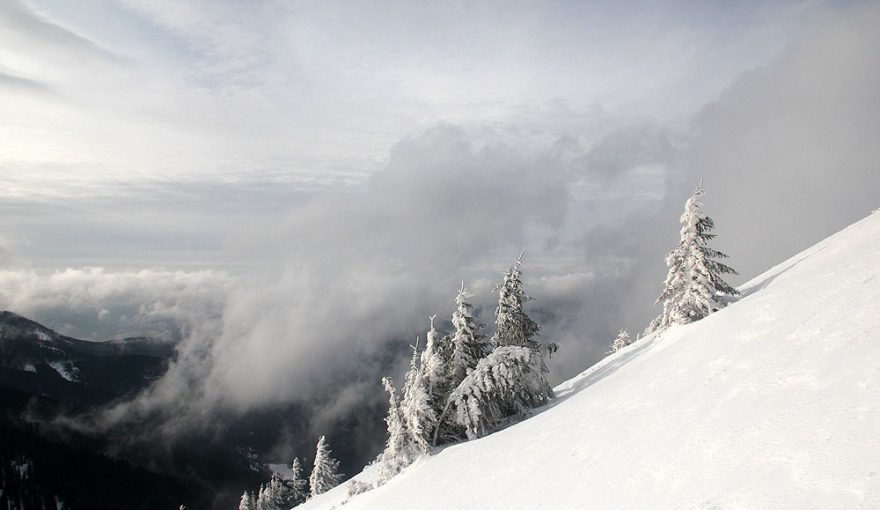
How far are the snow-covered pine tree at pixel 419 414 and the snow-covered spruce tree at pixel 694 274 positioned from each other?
1703 cm

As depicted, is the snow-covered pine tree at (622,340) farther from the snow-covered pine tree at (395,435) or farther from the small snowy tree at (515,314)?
the snow-covered pine tree at (395,435)

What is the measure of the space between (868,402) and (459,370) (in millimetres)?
23113

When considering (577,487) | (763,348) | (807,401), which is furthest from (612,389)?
(807,401)

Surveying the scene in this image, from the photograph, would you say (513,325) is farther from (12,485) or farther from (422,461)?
(12,485)

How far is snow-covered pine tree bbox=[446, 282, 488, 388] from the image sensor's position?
29.5 m

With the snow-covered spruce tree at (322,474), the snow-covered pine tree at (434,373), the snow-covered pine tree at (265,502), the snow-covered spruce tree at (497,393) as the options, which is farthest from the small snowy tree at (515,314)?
the snow-covered pine tree at (265,502)

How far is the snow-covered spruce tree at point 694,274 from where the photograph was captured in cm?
2634

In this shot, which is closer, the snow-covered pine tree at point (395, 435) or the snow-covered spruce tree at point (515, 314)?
the snow-covered pine tree at point (395, 435)

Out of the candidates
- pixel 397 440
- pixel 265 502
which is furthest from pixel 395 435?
pixel 265 502

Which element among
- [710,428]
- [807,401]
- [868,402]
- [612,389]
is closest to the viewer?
[868,402]

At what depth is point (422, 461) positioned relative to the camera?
2514cm

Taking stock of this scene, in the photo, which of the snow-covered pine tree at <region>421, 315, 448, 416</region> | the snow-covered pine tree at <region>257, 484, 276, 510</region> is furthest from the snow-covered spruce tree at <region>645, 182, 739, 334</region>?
the snow-covered pine tree at <region>257, 484, 276, 510</region>

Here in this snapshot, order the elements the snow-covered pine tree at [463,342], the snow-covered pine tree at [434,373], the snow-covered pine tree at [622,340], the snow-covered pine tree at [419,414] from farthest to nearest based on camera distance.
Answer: the snow-covered pine tree at [622,340]
the snow-covered pine tree at [463,342]
the snow-covered pine tree at [434,373]
the snow-covered pine tree at [419,414]

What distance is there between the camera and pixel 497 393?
26.9 metres
